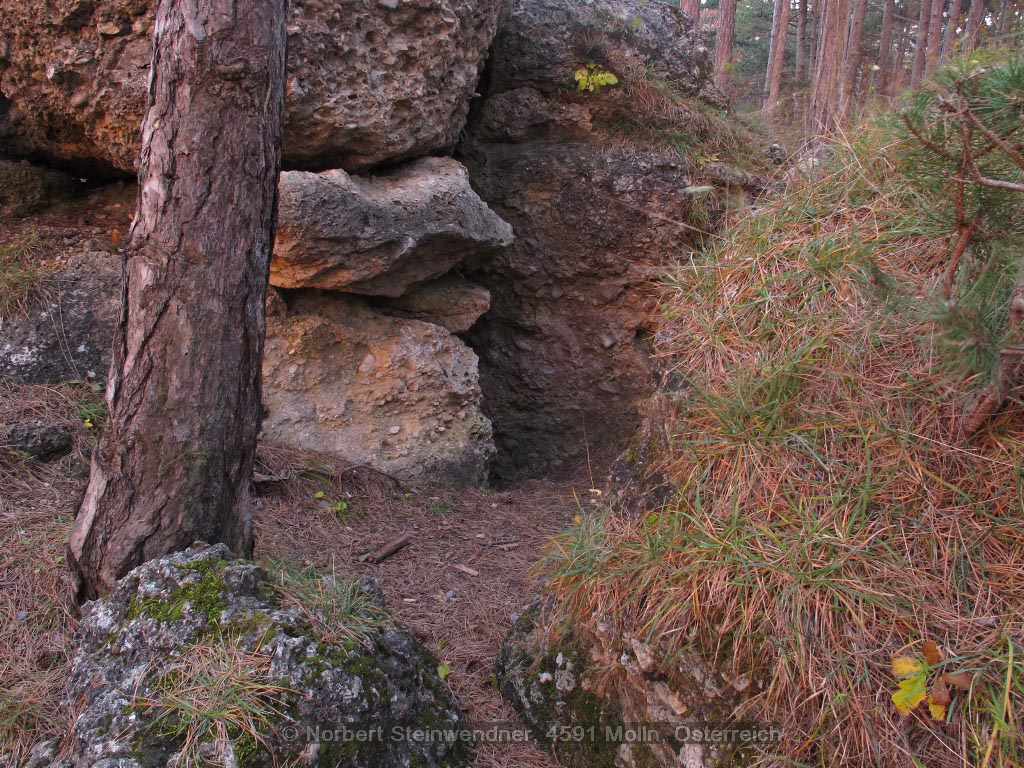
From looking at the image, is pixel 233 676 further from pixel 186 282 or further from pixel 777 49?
pixel 777 49

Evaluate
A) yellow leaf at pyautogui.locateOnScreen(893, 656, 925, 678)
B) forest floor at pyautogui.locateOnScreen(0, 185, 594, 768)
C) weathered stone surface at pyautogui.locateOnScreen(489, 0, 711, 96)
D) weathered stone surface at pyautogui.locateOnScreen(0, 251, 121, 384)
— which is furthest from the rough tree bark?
weathered stone surface at pyautogui.locateOnScreen(489, 0, 711, 96)

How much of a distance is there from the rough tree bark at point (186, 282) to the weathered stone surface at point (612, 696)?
1.28m

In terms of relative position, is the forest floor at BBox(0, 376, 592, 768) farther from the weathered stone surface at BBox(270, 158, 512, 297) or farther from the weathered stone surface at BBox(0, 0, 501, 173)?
the weathered stone surface at BBox(0, 0, 501, 173)

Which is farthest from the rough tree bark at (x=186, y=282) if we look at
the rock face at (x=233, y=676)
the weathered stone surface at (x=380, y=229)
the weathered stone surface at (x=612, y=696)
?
the weathered stone surface at (x=380, y=229)

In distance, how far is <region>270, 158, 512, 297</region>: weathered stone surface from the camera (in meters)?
3.96

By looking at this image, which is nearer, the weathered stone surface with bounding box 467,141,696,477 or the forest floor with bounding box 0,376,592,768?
the forest floor with bounding box 0,376,592,768

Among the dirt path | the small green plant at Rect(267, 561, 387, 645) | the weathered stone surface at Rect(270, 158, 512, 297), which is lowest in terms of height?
the dirt path

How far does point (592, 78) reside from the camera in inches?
209

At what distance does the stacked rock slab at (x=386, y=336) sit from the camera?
→ 4.21 metres

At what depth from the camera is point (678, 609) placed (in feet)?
6.99

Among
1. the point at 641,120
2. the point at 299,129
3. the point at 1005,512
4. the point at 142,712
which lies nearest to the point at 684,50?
the point at 641,120

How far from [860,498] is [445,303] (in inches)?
133

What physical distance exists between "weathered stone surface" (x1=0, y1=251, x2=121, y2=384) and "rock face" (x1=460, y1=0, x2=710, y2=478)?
252 cm

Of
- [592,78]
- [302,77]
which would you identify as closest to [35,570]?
[302,77]
